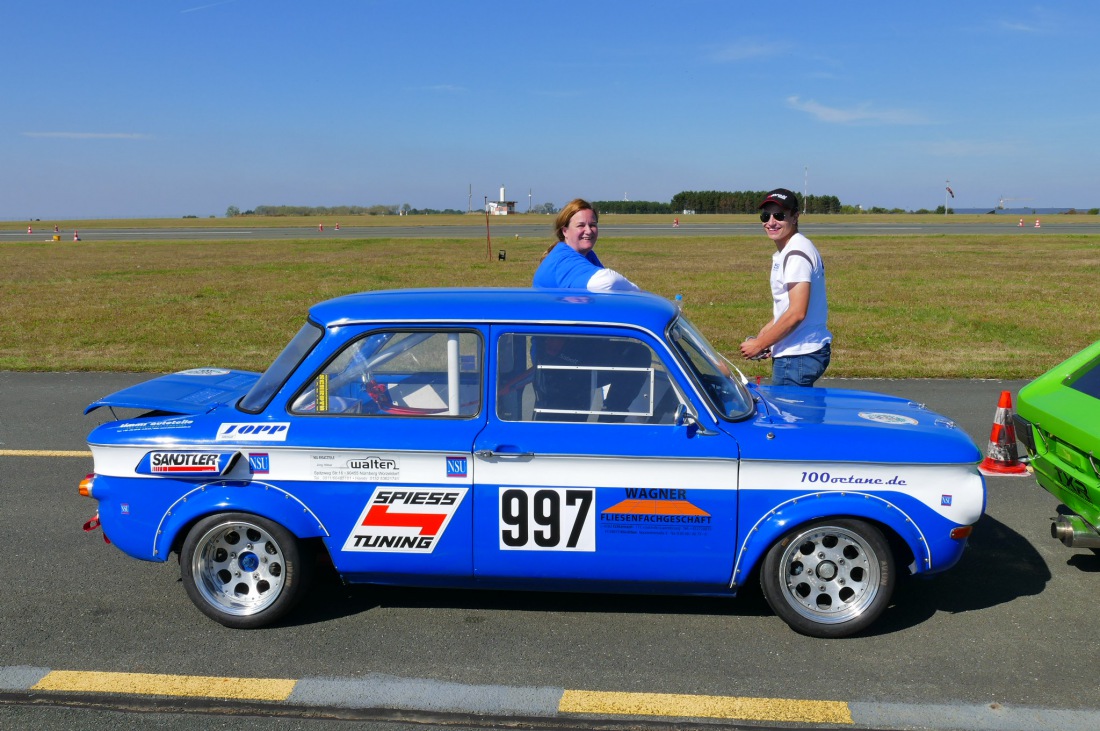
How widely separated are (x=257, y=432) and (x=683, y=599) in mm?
2266

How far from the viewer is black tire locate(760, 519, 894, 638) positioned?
13.4ft

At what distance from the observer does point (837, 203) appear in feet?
285

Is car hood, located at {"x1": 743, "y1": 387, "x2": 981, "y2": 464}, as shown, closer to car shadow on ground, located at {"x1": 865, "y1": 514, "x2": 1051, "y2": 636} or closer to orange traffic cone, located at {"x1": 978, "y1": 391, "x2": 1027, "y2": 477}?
car shadow on ground, located at {"x1": 865, "y1": 514, "x2": 1051, "y2": 636}

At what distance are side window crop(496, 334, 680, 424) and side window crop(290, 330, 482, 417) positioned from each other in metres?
0.17

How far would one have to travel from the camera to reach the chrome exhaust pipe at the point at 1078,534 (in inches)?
180

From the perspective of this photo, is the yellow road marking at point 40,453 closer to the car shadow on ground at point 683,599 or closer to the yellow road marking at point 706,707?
the car shadow on ground at point 683,599

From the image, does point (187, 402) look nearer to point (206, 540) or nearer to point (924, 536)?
point (206, 540)

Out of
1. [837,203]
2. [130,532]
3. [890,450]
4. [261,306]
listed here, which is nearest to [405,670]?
[130,532]

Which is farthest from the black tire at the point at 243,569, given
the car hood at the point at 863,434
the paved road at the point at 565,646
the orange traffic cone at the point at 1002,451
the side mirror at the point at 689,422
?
the orange traffic cone at the point at 1002,451

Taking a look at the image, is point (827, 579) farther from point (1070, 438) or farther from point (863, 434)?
point (1070, 438)

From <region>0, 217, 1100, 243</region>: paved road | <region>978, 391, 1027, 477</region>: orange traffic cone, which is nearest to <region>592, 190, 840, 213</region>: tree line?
<region>0, 217, 1100, 243</region>: paved road

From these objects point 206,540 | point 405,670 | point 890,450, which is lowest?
point 405,670

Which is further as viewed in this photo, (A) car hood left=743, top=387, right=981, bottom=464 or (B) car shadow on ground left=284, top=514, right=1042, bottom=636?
(B) car shadow on ground left=284, top=514, right=1042, bottom=636

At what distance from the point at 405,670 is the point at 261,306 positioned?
1413cm
